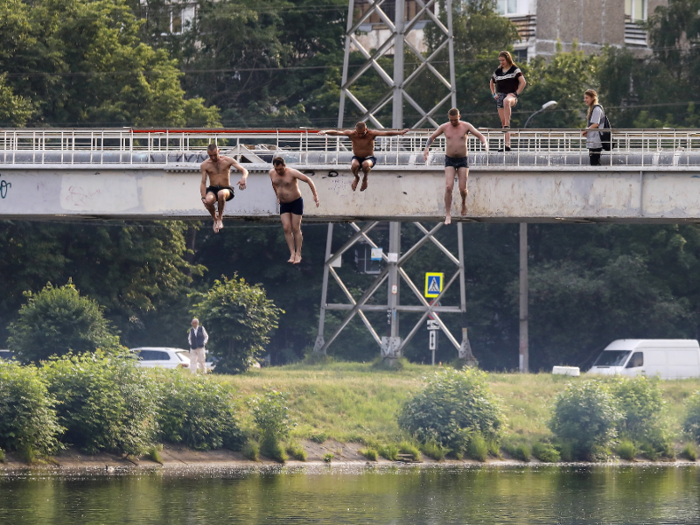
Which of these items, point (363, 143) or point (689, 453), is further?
point (689, 453)

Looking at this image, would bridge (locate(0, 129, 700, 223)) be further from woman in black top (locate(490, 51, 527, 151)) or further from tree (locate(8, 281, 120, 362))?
tree (locate(8, 281, 120, 362))

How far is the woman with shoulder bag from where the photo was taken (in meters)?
24.2

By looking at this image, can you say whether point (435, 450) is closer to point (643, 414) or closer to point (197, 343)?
point (643, 414)

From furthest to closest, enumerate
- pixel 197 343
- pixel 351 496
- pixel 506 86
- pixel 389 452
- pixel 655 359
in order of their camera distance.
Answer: pixel 655 359 < pixel 197 343 < pixel 389 452 < pixel 351 496 < pixel 506 86

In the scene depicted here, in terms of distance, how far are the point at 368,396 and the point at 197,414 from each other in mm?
6596

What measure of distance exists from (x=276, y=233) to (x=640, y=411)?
1014 inches

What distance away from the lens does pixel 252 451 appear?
3622cm

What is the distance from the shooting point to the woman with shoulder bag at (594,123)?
79.5 feet

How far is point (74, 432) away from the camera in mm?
34000

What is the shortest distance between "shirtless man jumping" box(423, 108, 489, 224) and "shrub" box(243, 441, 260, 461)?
14.1 metres

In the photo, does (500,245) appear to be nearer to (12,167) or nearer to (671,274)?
(671,274)

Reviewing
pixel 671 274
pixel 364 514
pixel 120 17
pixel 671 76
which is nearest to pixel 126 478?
pixel 364 514

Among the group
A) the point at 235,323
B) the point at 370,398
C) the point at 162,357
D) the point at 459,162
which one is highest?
the point at 459,162

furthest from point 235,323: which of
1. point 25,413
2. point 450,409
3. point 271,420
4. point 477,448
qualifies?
point 25,413
